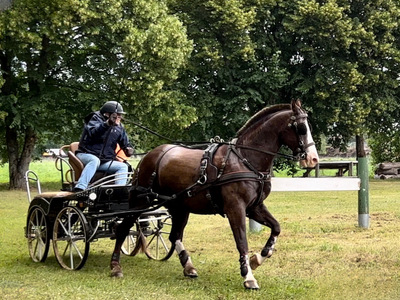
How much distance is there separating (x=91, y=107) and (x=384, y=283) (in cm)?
2304

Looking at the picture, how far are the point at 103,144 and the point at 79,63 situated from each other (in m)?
20.9

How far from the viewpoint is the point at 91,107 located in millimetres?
29969

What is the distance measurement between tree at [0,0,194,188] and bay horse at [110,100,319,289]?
60.6 ft

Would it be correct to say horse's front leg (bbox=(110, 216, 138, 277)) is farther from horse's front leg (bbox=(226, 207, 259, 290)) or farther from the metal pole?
the metal pole

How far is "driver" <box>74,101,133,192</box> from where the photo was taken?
406 inches

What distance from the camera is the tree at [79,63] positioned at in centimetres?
2694

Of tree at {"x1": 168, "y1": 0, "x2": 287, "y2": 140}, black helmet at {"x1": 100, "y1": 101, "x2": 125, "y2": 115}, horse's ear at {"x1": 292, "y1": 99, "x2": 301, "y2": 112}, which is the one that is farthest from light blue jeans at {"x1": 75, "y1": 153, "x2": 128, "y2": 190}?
tree at {"x1": 168, "y1": 0, "x2": 287, "y2": 140}

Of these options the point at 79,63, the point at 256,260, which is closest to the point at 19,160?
the point at 79,63

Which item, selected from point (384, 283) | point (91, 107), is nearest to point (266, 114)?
point (384, 283)

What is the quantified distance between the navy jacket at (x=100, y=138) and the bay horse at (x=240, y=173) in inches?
51.8

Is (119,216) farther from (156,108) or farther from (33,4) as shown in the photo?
(156,108)

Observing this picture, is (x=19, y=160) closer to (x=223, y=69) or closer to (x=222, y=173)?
(x=223, y=69)

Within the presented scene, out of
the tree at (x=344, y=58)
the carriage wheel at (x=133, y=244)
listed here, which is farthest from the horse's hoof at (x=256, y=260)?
the tree at (x=344, y=58)

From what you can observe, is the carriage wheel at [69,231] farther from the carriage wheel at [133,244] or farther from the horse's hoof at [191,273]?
the horse's hoof at [191,273]
